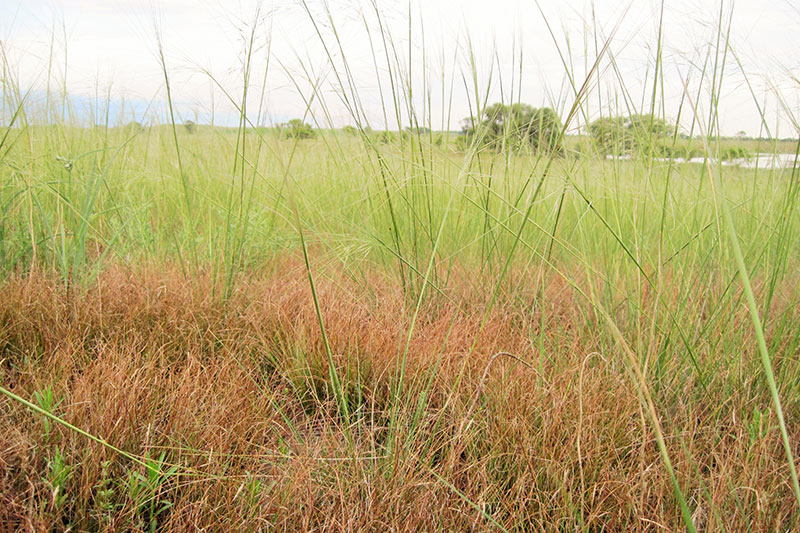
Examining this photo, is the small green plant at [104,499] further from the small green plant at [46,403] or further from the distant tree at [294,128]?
the distant tree at [294,128]

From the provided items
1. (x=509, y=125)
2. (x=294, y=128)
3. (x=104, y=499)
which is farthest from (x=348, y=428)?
(x=509, y=125)

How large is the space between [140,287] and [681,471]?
5.26 ft

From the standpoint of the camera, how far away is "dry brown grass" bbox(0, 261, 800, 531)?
95cm

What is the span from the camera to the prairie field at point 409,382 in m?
0.96

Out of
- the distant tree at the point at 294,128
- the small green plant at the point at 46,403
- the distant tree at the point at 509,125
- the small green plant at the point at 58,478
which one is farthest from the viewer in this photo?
the distant tree at the point at 509,125

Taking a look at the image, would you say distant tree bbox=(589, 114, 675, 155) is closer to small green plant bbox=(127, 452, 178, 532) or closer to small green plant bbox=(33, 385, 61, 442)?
small green plant bbox=(127, 452, 178, 532)

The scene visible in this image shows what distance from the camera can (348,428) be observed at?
1048 millimetres

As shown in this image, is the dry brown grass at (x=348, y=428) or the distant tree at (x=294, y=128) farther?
the distant tree at (x=294, y=128)

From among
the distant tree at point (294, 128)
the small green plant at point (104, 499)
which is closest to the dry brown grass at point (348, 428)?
the small green plant at point (104, 499)

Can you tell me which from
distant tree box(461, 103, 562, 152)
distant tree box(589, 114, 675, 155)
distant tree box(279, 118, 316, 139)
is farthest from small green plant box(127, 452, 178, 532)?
distant tree box(589, 114, 675, 155)

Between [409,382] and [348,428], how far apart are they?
13.7 inches

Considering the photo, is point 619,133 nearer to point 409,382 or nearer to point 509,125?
point 509,125

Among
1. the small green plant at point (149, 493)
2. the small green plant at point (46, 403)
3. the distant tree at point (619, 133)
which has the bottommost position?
the small green plant at point (149, 493)

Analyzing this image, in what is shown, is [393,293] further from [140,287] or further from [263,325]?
[140,287]
